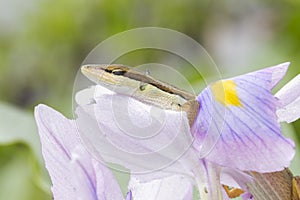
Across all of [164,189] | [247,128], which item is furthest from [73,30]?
[247,128]

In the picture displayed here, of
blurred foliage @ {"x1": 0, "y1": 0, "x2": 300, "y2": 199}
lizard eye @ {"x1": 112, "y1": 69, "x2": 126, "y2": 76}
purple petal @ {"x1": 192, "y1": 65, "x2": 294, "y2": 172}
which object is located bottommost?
blurred foliage @ {"x1": 0, "y1": 0, "x2": 300, "y2": 199}

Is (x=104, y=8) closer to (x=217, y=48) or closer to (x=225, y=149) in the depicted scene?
(x=217, y=48)

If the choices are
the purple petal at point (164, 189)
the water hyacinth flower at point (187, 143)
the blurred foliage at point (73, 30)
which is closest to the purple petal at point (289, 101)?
the water hyacinth flower at point (187, 143)

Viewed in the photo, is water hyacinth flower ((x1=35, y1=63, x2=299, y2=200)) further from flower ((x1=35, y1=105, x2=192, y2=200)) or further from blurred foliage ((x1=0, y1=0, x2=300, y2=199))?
blurred foliage ((x1=0, y1=0, x2=300, y2=199))

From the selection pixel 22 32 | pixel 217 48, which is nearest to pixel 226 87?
pixel 22 32

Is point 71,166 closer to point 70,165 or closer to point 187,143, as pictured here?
point 70,165

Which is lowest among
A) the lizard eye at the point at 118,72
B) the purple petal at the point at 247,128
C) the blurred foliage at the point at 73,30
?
the blurred foliage at the point at 73,30

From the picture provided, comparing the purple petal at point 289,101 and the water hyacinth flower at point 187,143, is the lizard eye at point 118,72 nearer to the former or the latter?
the water hyacinth flower at point 187,143

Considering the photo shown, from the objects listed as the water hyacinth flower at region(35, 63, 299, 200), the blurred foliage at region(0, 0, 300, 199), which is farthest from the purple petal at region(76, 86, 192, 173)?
the blurred foliage at region(0, 0, 300, 199)

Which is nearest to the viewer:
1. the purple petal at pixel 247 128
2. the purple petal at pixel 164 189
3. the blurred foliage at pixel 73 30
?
the purple petal at pixel 247 128
